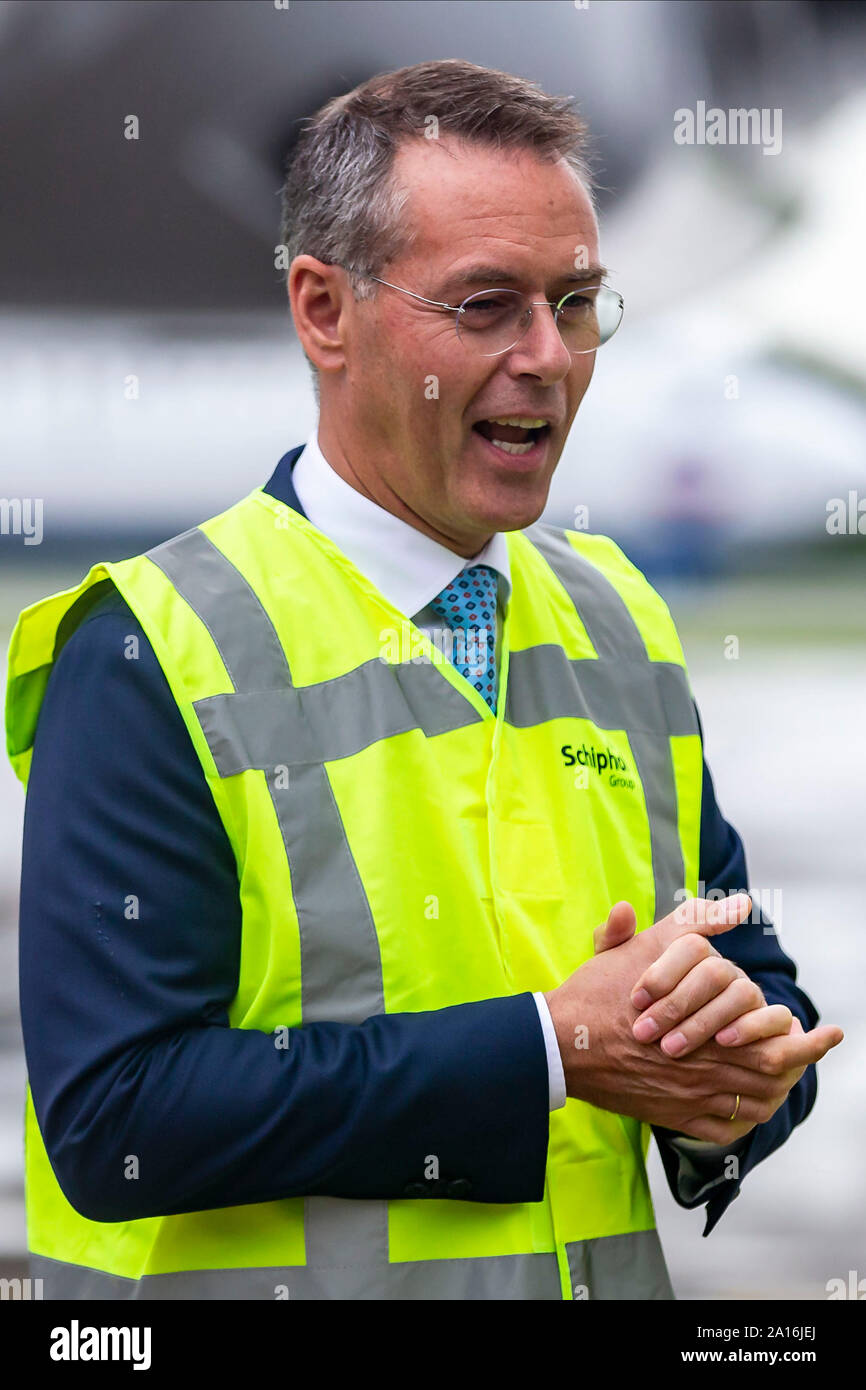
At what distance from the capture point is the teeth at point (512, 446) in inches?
55.5

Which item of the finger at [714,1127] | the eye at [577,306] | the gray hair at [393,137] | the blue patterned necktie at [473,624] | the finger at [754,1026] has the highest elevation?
the gray hair at [393,137]

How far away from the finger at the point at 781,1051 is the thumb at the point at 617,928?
0.15 metres

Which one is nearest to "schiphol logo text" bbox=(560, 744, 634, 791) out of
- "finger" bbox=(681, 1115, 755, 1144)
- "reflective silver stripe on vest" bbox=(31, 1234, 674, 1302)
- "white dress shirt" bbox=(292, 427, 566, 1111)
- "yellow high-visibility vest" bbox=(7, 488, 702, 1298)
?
"yellow high-visibility vest" bbox=(7, 488, 702, 1298)

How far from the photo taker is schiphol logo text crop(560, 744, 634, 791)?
145 centimetres

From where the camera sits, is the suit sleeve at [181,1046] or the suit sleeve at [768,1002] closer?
the suit sleeve at [181,1046]

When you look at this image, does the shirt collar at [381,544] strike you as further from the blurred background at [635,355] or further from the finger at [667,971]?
the blurred background at [635,355]

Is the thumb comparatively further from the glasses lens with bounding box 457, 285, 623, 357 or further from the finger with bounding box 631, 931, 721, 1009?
the glasses lens with bounding box 457, 285, 623, 357

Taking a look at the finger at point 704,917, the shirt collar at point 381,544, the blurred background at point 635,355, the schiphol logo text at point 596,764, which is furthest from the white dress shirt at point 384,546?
the blurred background at point 635,355

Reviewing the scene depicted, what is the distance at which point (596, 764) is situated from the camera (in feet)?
4.83

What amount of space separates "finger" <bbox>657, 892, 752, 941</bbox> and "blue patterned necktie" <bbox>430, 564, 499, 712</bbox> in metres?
0.29

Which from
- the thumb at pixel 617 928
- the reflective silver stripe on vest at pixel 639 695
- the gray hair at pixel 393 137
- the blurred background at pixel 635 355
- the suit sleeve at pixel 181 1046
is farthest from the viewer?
the blurred background at pixel 635 355

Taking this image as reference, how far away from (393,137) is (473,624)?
490mm

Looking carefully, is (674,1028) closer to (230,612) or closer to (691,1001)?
(691,1001)

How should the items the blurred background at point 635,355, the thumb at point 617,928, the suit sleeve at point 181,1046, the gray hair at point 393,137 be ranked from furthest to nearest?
the blurred background at point 635,355 → the gray hair at point 393,137 → the thumb at point 617,928 → the suit sleeve at point 181,1046
